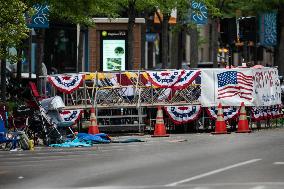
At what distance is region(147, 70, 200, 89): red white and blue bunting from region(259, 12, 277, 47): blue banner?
66.8 ft

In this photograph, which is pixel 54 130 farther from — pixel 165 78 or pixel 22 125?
pixel 165 78

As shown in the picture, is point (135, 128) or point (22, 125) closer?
point (22, 125)

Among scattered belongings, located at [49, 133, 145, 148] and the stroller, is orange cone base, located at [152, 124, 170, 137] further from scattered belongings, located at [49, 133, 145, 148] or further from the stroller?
the stroller

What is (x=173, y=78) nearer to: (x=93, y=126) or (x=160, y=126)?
(x=160, y=126)

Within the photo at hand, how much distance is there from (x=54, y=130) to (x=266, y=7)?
82.7 ft

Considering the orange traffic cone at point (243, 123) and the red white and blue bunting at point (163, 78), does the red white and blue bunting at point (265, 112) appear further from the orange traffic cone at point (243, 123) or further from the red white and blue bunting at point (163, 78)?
the red white and blue bunting at point (163, 78)

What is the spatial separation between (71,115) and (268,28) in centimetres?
2288

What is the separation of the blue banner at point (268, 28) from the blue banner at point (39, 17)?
1937 cm

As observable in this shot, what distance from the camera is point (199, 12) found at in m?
38.4

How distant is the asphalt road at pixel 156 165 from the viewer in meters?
14.6

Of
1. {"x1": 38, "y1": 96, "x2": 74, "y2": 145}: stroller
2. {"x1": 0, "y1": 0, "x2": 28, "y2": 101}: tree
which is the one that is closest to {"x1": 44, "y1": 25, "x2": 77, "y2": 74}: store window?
{"x1": 0, "y1": 0, "x2": 28, "y2": 101}: tree

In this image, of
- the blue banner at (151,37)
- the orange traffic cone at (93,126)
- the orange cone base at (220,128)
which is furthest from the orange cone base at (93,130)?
the blue banner at (151,37)

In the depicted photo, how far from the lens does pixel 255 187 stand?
45.1 feet

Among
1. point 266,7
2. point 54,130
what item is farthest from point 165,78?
point 266,7
